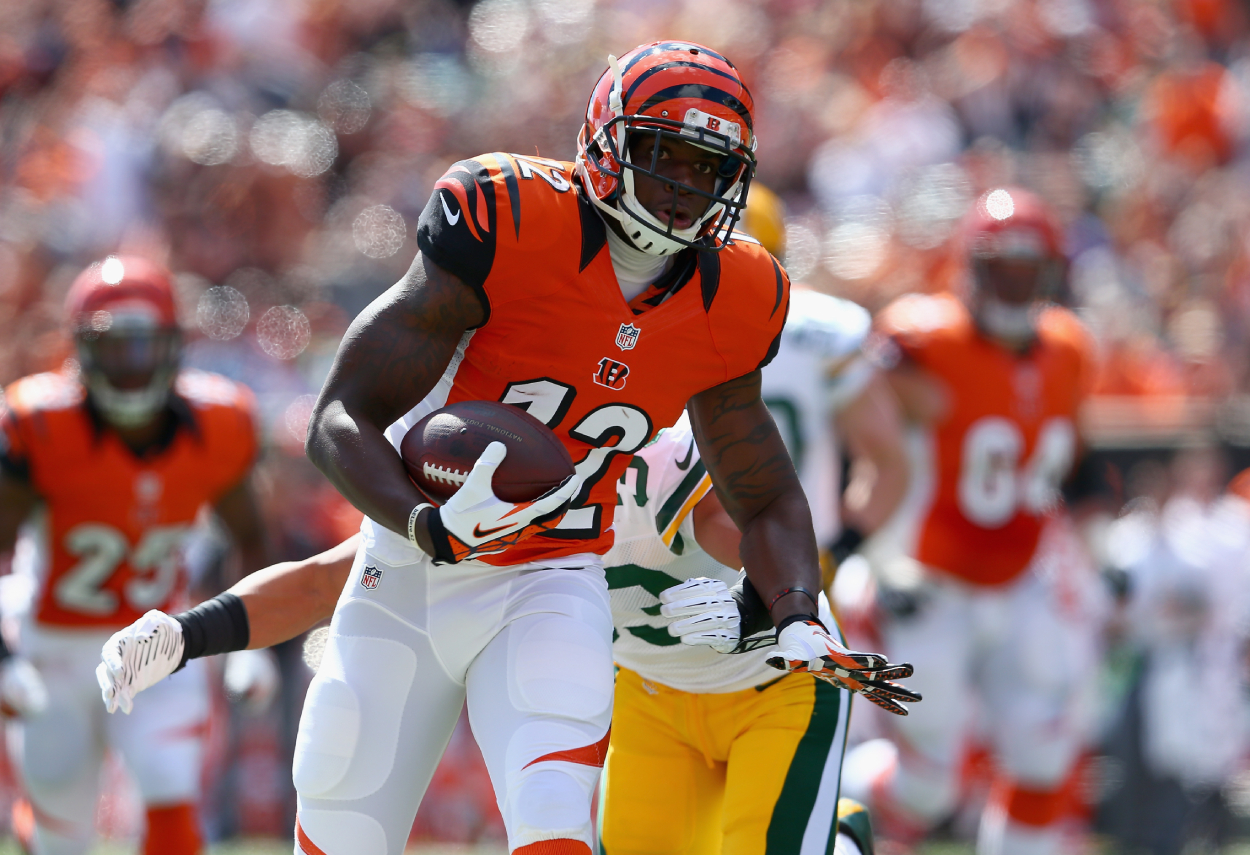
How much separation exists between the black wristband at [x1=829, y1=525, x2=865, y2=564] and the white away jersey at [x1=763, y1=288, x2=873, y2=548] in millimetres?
273

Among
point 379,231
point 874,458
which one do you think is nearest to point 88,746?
point 874,458

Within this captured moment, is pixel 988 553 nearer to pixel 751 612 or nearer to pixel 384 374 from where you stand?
pixel 751 612

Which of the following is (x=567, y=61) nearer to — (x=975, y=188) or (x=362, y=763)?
(x=975, y=188)

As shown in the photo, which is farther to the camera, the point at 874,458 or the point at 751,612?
the point at 874,458

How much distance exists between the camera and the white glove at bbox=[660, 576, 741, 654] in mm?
3092

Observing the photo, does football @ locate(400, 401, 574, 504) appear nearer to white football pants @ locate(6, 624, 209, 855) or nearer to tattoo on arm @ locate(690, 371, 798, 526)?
tattoo on arm @ locate(690, 371, 798, 526)

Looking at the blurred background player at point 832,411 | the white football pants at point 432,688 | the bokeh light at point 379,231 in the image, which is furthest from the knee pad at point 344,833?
the bokeh light at point 379,231

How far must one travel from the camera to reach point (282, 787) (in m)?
6.93

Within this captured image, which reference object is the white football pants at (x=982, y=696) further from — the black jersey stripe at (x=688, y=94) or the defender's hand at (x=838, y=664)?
the black jersey stripe at (x=688, y=94)

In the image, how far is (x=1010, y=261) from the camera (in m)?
5.82

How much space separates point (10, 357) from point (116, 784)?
8.34 feet

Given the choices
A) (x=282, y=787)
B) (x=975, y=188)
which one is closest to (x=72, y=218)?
(x=282, y=787)

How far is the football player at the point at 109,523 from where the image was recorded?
480 centimetres

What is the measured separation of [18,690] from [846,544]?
2.71 m
